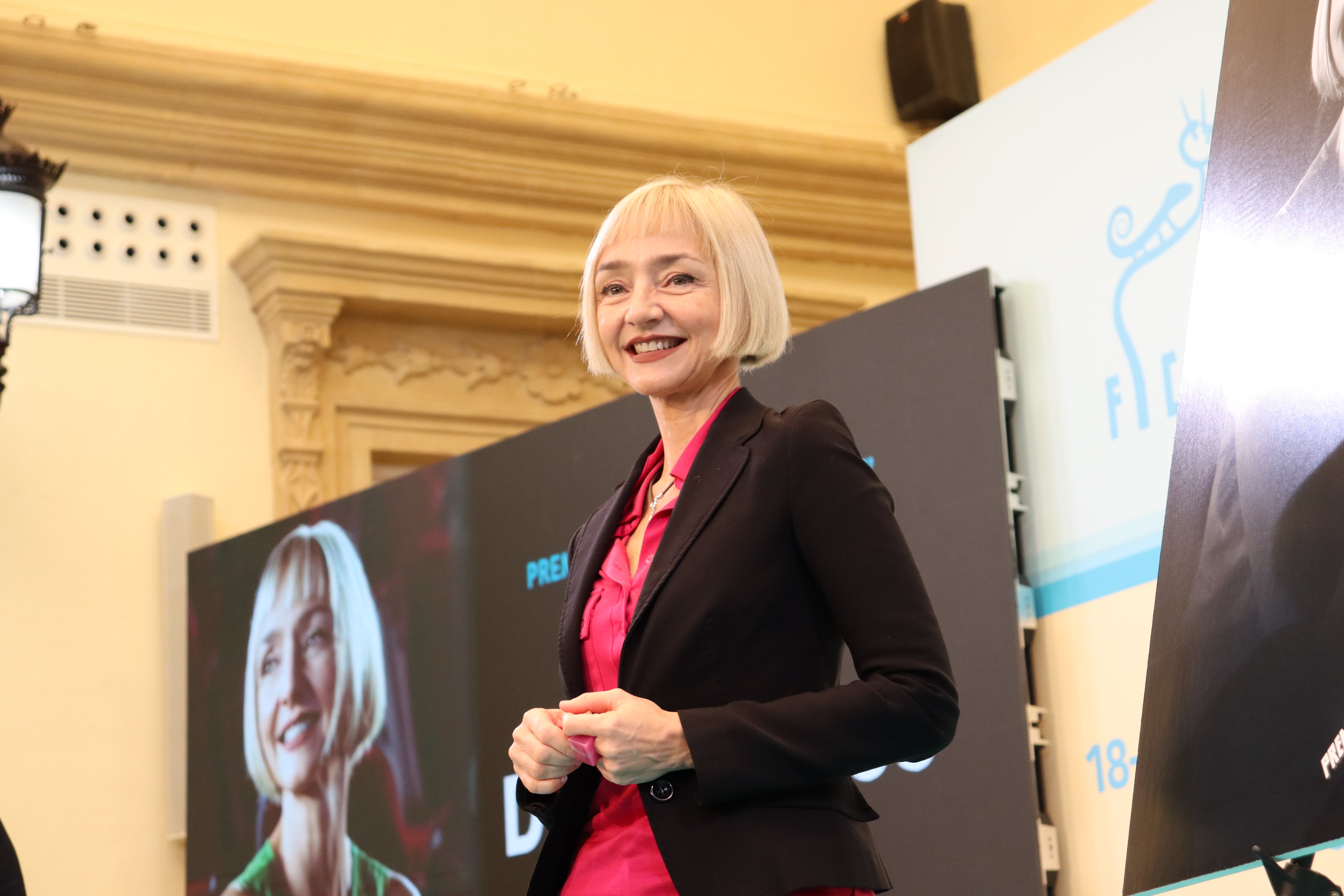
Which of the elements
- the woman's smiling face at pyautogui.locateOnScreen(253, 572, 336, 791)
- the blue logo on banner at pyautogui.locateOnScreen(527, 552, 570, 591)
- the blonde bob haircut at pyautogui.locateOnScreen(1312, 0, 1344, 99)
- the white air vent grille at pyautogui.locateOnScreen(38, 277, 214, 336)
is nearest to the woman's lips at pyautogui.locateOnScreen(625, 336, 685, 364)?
the blonde bob haircut at pyautogui.locateOnScreen(1312, 0, 1344, 99)

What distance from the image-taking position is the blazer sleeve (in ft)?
4.49

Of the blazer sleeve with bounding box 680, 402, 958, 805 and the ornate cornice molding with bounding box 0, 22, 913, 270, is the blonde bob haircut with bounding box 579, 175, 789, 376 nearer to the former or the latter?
the blazer sleeve with bounding box 680, 402, 958, 805

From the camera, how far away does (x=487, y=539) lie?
14.0 feet

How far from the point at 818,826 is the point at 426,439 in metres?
4.89

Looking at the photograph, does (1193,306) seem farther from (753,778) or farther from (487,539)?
(487,539)

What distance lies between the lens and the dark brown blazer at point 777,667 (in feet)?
4.49

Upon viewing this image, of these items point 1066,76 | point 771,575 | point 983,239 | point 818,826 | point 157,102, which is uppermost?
point 157,102

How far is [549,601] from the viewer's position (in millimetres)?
4086

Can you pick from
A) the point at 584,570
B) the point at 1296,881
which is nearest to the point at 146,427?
the point at 584,570

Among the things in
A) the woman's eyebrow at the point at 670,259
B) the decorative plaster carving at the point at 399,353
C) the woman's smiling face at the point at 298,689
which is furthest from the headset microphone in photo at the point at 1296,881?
the decorative plaster carving at the point at 399,353

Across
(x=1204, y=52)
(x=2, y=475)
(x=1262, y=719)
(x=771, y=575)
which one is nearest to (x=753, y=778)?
(x=771, y=575)

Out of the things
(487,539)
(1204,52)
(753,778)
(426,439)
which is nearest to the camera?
(753,778)

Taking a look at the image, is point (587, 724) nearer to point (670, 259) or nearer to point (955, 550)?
point (670, 259)

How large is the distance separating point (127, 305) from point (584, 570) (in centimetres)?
445
